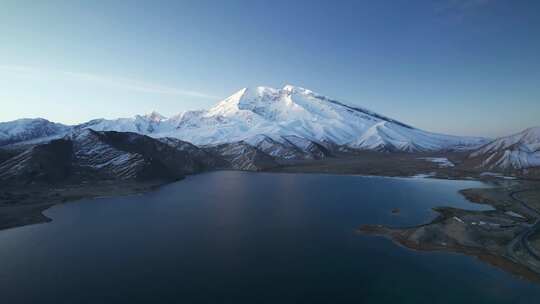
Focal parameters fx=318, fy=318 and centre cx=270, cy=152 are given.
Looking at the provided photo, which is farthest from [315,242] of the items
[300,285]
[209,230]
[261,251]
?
[209,230]

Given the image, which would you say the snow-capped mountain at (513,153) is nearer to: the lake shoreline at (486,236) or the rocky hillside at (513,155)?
the rocky hillside at (513,155)

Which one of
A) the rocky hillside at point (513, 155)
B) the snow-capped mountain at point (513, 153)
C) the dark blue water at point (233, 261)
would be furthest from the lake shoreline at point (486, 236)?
the snow-capped mountain at point (513, 153)

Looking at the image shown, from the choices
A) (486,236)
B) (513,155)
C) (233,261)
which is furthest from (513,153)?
(233,261)

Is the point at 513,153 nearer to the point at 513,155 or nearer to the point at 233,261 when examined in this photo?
the point at 513,155

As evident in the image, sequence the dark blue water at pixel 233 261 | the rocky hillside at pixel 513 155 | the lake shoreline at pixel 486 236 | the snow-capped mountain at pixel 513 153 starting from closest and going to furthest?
1. the dark blue water at pixel 233 261
2. the lake shoreline at pixel 486 236
3. the rocky hillside at pixel 513 155
4. the snow-capped mountain at pixel 513 153

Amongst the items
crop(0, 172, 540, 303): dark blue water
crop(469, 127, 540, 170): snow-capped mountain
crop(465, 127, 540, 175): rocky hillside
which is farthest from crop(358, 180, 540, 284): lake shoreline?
crop(469, 127, 540, 170): snow-capped mountain

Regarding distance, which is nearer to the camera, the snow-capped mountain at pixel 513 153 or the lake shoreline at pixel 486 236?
the lake shoreline at pixel 486 236

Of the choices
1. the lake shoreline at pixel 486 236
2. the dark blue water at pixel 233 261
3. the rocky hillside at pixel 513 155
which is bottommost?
the dark blue water at pixel 233 261
